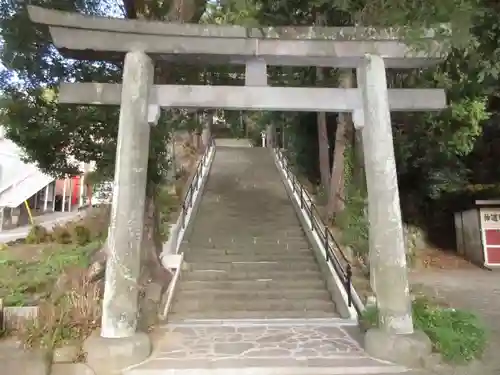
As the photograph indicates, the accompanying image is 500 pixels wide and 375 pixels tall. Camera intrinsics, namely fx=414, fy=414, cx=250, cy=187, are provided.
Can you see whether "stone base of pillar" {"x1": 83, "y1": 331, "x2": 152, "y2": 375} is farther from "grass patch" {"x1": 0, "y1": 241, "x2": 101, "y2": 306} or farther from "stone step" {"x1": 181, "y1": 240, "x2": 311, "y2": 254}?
"stone step" {"x1": 181, "y1": 240, "x2": 311, "y2": 254}

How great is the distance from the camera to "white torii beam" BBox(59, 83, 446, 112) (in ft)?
19.6

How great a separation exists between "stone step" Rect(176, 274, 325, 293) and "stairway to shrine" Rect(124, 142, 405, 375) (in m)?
0.02

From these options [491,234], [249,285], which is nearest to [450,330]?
[249,285]

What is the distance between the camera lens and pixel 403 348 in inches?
206

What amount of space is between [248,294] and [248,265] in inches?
45.5

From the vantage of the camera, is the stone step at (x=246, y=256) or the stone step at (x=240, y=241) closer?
the stone step at (x=246, y=256)

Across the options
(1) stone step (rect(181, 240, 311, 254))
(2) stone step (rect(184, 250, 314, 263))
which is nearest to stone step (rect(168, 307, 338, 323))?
(2) stone step (rect(184, 250, 314, 263))

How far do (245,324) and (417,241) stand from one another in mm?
9916

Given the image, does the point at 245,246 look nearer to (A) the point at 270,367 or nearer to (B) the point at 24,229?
(A) the point at 270,367

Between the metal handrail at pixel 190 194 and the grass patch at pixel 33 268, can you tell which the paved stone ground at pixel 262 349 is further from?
the metal handrail at pixel 190 194

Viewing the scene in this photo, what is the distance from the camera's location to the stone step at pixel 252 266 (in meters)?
9.47

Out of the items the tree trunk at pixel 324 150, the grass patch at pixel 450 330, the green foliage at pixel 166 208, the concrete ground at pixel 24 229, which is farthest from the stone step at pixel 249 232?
the concrete ground at pixel 24 229

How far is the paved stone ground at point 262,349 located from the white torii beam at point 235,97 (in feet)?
11.4

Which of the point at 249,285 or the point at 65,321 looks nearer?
the point at 65,321
